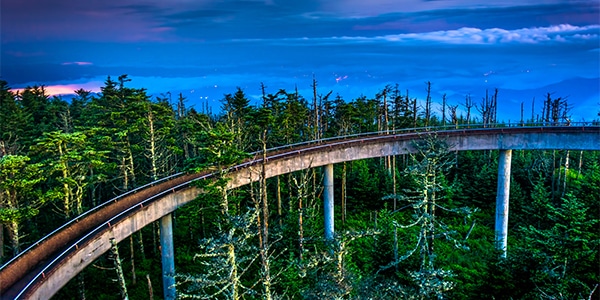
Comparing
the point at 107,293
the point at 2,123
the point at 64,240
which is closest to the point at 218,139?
the point at 64,240

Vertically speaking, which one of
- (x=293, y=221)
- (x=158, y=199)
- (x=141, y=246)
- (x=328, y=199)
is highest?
(x=158, y=199)

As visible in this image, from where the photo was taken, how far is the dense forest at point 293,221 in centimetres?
1540

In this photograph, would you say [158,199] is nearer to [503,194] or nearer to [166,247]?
[166,247]

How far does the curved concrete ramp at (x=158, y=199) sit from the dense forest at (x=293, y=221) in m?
1.44

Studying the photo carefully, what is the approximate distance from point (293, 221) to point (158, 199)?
10.6 meters

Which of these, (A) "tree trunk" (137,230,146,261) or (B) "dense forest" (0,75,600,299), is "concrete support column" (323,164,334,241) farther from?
(A) "tree trunk" (137,230,146,261)

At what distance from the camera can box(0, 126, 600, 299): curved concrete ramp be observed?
17.1m

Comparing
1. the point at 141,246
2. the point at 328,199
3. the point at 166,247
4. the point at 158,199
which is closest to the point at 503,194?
the point at 328,199

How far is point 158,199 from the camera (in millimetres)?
23594

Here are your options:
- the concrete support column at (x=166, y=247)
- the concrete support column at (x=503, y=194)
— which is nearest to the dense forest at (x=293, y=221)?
the concrete support column at (x=166, y=247)

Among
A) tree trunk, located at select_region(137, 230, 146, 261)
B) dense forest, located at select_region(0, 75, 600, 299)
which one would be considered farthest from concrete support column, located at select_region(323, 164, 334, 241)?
tree trunk, located at select_region(137, 230, 146, 261)

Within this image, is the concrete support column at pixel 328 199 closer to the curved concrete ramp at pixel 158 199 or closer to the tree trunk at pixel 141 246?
the curved concrete ramp at pixel 158 199

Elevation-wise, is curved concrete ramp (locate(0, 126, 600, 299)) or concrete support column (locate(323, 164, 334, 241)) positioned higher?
curved concrete ramp (locate(0, 126, 600, 299))

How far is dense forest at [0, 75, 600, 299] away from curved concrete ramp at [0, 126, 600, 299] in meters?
1.44
